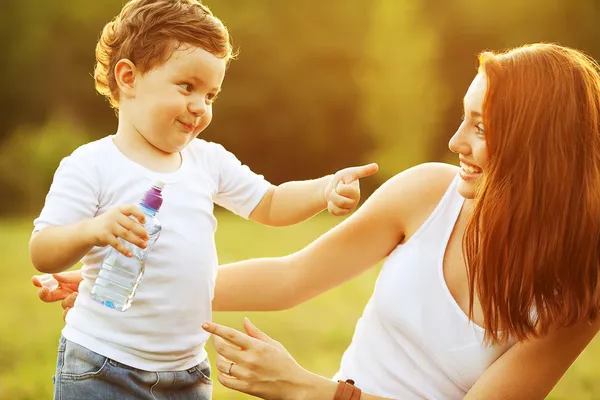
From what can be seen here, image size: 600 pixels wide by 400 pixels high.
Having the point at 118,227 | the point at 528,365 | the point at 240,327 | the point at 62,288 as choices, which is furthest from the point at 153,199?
the point at 240,327

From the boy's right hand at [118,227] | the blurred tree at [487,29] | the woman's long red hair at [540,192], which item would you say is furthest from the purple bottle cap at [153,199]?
the blurred tree at [487,29]

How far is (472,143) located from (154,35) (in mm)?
909

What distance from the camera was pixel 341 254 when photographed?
283cm

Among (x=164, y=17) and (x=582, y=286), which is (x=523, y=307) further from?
(x=164, y=17)

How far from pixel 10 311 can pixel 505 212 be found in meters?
6.37

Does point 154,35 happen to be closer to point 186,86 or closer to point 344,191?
point 186,86

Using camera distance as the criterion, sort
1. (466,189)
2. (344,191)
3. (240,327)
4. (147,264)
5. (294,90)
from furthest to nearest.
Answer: (294,90), (240,327), (466,189), (344,191), (147,264)

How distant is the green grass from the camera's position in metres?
5.71

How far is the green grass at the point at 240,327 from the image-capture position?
225 inches

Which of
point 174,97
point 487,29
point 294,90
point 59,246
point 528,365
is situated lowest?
point 528,365

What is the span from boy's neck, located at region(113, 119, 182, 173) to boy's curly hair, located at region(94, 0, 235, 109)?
0.50ft

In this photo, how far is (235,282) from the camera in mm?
2844

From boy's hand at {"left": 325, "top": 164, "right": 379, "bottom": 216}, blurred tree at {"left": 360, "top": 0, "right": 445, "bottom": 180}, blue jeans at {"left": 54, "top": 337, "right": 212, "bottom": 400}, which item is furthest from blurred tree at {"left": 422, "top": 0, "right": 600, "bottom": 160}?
blue jeans at {"left": 54, "top": 337, "right": 212, "bottom": 400}

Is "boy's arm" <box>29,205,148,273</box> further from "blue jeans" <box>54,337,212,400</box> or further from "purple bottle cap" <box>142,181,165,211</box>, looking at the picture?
"blue jeans" <box>54,337,212,400</box>
